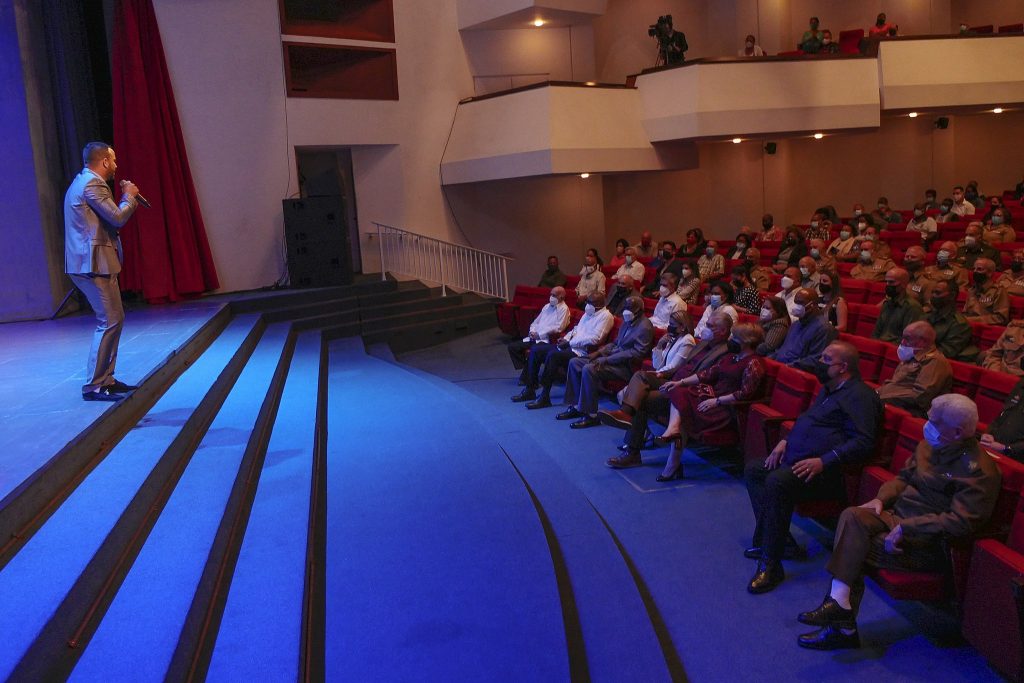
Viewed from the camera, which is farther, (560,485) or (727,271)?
(727,271)

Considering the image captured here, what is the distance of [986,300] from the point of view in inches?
219

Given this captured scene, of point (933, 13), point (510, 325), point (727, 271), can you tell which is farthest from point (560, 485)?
point (933, 13)

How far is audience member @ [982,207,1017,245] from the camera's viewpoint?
27.1 ft

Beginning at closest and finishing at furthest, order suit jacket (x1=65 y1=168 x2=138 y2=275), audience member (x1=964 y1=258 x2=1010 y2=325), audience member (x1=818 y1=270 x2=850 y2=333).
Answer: suit jacket (x1=65 y1=168 x2=138 y2=275), audience member (x1=964 y1=258 x2=1010 y2=325), audience member (x1=818 y1=270 x2=850 y2=333)

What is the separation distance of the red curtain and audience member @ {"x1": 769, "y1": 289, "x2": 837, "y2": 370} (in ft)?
22.9

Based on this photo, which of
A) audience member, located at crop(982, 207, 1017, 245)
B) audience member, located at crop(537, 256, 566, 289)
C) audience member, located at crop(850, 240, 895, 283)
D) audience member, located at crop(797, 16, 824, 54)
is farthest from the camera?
audience member, located at crop(797, 16, 824, 54)

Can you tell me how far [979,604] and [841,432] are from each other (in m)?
1.02

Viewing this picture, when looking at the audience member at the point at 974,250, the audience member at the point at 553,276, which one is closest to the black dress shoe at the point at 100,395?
the audience member at the point at 974,250

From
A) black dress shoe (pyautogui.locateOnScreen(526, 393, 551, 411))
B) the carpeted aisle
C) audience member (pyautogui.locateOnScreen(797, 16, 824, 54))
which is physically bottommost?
the carpeted aisle

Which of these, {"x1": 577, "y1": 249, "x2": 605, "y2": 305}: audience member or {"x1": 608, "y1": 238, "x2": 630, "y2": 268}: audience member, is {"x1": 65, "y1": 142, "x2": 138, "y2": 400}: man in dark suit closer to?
{"x1": 577, "y1": 249, "x2": 605, "y2": 305}: audience member

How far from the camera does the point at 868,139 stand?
1440 centimetres

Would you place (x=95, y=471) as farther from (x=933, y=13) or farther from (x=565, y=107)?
(x=933, y=13)

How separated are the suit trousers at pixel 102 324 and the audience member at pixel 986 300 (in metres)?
5.15

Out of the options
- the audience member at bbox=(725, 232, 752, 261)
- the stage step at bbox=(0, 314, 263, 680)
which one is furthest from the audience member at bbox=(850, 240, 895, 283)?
the stage step at bbox=(0, 314, 263, 680)
